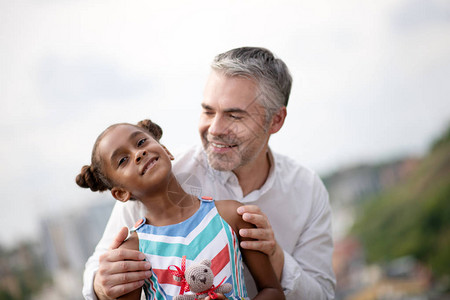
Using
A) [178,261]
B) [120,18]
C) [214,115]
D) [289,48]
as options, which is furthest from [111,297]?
[289,48]

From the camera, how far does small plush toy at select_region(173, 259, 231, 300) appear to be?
37.0 inches

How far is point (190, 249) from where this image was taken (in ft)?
Result: 3.45

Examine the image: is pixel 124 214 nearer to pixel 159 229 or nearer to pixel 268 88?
pixel 159 229

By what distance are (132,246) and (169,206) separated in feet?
0.44

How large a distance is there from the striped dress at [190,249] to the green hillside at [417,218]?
243 cm

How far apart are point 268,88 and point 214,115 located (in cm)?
21

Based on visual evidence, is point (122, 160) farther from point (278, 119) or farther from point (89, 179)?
point (278, 119)

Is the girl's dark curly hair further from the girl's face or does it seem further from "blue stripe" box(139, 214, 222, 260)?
"blue stripe" box(139, 214, 222, 260)

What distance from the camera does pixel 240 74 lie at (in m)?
1.38

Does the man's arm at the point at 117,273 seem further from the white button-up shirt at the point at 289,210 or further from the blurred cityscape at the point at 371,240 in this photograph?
the blurred cityscape at the point at 371,240

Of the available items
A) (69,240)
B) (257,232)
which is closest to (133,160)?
(257,232)

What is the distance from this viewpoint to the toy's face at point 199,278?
0.94 m

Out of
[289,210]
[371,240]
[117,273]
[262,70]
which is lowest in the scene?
[371,240]

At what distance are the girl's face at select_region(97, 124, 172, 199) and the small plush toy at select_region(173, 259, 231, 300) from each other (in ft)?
0.71
